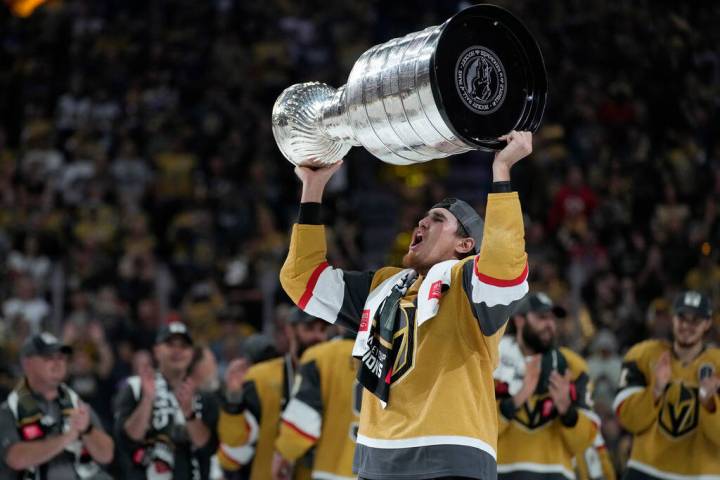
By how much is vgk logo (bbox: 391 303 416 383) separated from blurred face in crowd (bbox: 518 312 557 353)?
2.63m

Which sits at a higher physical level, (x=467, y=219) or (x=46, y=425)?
(x=467, y=219)

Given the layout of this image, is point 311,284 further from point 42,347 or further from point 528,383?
point 42,347

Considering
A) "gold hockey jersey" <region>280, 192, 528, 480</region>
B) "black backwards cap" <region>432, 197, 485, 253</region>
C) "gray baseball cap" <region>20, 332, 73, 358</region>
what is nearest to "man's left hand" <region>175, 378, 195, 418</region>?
"gray baseball cap" <region>20, 332, 73, 358</region>

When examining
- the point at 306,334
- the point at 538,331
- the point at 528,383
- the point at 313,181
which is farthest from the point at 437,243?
the point at 306,334

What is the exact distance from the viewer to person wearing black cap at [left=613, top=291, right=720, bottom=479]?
6.77 meters

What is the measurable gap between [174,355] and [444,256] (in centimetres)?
287

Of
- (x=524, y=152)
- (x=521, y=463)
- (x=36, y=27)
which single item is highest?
(x=36, y=27)

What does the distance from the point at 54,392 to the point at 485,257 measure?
341 centimetres

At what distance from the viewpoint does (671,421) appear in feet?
22.4

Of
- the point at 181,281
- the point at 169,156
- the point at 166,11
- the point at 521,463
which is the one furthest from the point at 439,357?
the point at 166,11

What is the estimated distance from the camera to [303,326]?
7480 mm

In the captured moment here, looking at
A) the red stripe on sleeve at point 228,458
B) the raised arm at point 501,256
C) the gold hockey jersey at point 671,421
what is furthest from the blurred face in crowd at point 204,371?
the raised arm at point 501,256

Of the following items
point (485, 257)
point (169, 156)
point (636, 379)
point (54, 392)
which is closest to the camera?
point (485, 257)

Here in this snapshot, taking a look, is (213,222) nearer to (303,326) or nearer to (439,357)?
(303,326)
